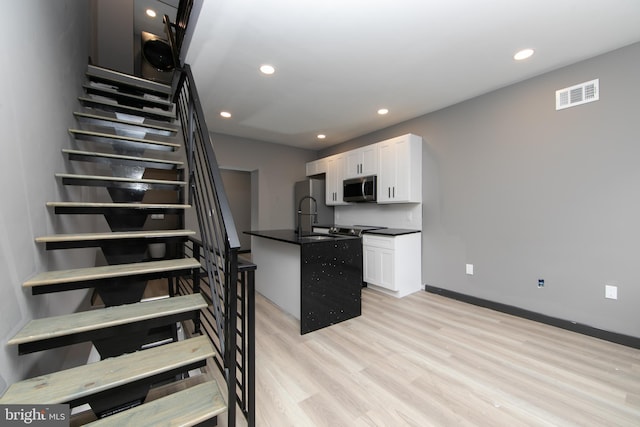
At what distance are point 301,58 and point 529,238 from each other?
10.4ft

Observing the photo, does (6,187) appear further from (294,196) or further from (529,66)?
(294,196)

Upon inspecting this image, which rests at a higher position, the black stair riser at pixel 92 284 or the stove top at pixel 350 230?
the stove top at pixel 350 230

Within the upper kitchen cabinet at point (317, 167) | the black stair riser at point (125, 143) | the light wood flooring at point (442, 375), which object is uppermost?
the upper kitchen cabinet at point (317, 167)

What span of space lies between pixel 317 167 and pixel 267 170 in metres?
1.10

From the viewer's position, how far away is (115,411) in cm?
127

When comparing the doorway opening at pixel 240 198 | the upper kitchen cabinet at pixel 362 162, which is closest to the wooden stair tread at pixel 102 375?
the upper kitchen cabinet at pixel 362 162

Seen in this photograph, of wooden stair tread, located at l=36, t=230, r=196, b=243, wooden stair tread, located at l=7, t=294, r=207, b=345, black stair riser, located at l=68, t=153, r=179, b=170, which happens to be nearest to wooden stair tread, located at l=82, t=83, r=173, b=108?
black stair riser, located at l=68, t=153, r=179, b=170

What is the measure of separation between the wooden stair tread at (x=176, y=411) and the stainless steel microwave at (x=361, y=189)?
3.54 meters

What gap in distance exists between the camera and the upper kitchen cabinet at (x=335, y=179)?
16.4 feet

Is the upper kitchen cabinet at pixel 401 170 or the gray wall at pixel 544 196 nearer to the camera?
the gray wall at pixel 544 196

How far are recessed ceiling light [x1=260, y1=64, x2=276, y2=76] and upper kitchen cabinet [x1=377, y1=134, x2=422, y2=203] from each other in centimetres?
214

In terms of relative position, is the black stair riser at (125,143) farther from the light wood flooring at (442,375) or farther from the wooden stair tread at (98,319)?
the light wood flooring at (442,375)

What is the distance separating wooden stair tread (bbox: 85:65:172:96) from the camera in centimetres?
282

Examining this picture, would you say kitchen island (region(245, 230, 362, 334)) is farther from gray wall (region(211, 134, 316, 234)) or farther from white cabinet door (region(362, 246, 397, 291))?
gray wall (region(211, 134, 316, 234))
